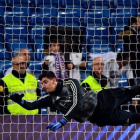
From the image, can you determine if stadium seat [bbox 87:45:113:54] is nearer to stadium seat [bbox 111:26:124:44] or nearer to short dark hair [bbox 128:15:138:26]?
stadium seat [bbox 111:26:124:44]

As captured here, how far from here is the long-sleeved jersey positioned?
16.4 ft

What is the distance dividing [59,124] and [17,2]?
3.37 m

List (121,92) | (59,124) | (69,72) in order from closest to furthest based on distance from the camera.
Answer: (59,124)
(121,92)
(69,72)

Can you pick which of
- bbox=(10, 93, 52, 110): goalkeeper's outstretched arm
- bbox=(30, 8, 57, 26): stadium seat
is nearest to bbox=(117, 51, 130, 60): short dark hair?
bbox=(30, 8, 57, 26): stadium seat

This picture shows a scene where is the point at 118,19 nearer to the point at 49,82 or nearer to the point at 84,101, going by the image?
the point at 84,101

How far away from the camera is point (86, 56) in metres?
7.25

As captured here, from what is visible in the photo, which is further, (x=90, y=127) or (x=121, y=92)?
(x=90, y=127)

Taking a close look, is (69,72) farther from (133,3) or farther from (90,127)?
(133,3)

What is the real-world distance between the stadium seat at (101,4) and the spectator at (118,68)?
1396mm

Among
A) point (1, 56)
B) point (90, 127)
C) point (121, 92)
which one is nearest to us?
point (121, 92)

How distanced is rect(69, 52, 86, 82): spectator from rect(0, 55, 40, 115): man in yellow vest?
63 centimetres

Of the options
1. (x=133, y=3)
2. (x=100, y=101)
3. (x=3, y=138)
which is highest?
(x=133, y=3)

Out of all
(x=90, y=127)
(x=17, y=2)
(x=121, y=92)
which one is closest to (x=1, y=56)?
(x=17, y=2)

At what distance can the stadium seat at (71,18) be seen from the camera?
7.80 metres
